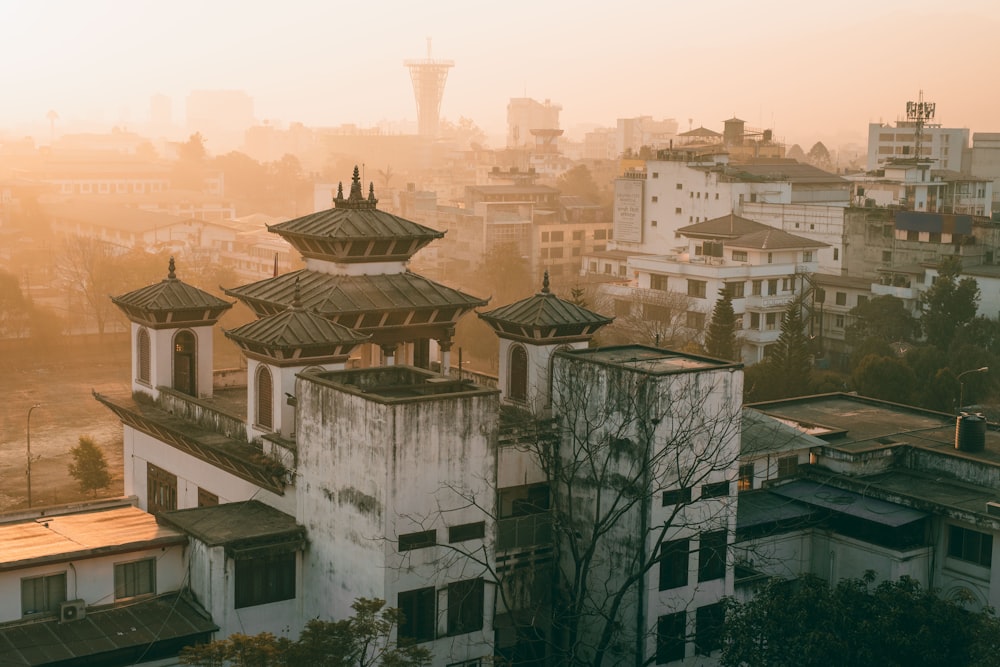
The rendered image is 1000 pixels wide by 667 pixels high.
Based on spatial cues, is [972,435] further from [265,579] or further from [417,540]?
[265,579]

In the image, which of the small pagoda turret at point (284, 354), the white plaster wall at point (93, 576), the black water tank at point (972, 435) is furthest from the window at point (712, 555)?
the white plaster wall at point (93, 576)

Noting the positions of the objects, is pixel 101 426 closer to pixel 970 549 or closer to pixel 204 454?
pixel 204 454

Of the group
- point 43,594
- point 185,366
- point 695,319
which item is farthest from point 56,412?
point 43,594

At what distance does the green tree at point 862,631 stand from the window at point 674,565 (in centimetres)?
203

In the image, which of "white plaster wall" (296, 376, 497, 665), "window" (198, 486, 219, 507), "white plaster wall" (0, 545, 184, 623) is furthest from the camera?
"window" (198, 486, 219, 507)

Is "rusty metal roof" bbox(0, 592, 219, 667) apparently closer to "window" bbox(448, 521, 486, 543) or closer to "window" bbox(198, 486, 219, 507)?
"window" bbox(198, 486, 219, 507)

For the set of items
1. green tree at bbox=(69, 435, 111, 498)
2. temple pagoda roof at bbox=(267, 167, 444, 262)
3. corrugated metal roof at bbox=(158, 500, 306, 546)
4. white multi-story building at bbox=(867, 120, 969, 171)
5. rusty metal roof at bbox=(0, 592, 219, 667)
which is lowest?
green tree at bbox=(69, 435, 111, 498)

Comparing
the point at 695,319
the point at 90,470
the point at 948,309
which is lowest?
the point at 90,470

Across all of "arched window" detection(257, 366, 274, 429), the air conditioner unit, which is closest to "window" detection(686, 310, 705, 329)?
"arched window" detection(257, 366, 274, 429)

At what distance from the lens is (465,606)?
733 inches

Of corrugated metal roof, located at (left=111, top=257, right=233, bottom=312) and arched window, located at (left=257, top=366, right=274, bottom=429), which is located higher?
corrugated metal roof, located at (left=111, top=257, right=233, bottom=312)

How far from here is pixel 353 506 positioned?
59.0 feet

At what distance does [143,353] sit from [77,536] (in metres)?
5.44

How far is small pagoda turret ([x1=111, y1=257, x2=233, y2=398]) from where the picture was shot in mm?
23328
